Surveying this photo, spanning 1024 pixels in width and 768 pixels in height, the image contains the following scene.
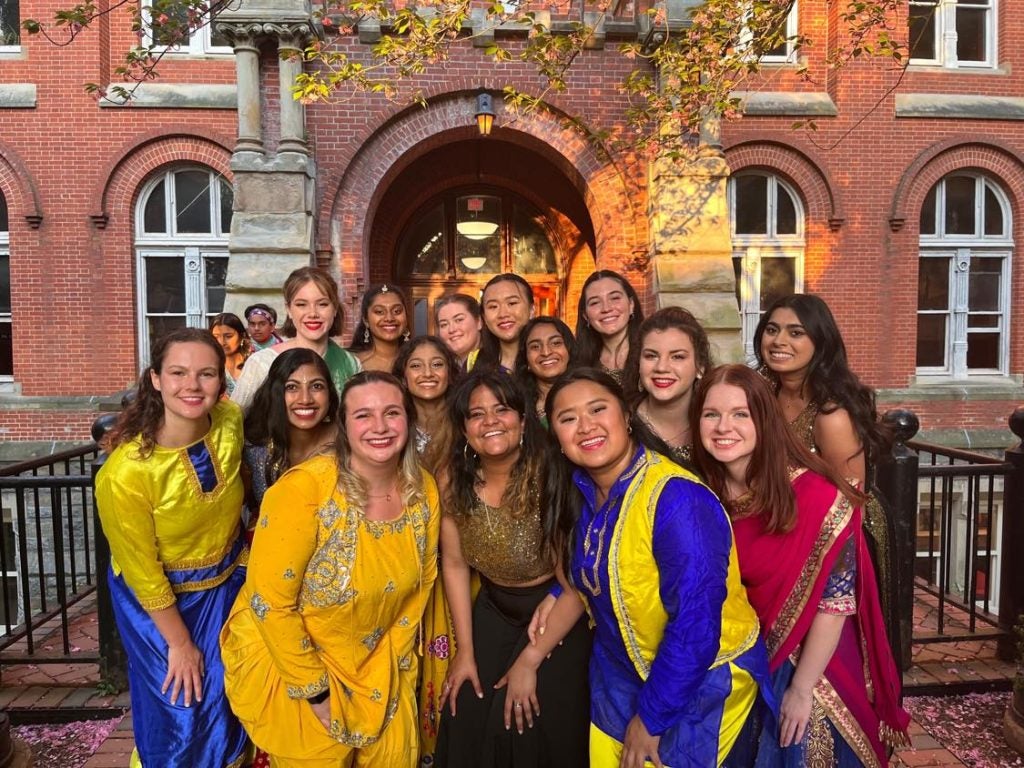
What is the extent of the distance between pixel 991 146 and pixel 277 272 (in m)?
10.7

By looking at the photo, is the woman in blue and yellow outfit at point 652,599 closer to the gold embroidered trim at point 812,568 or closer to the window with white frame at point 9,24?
the gold embroidered trim at point 812,568

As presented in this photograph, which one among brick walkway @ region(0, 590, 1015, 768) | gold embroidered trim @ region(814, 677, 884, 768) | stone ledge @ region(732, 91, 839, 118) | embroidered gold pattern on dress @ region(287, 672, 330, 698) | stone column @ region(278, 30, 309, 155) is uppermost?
stone ledge @ region(732, 91, 839, 118)

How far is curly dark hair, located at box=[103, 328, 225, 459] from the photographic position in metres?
2.41

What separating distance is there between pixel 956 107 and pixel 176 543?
11836 mm

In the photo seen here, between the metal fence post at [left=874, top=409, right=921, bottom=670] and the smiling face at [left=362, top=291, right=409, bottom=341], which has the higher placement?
the smiling face at [left=362, top=291, right=409, bottom=341]

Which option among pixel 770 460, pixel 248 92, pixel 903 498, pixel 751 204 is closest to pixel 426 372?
pixel 770 460

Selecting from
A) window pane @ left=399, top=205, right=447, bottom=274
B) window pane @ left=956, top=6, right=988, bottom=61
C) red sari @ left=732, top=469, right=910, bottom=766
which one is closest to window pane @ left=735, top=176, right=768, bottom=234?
window pane @ left=956, top=6, right=988, bottom=61

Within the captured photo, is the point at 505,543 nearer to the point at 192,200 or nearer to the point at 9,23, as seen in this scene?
the point at 192,200

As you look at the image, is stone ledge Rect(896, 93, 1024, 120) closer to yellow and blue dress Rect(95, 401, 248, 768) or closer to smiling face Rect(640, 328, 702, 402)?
smiling face Rect(640, 328, 702, 402)

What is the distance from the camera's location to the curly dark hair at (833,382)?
259 cm

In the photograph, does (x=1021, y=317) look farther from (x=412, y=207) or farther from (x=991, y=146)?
(x=412, y=207)

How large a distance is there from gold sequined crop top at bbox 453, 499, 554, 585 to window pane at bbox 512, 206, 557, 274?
29.8ft

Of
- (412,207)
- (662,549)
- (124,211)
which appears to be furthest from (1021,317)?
(124,211)

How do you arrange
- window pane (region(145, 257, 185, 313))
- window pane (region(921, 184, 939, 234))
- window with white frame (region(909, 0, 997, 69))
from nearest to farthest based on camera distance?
window pane (region(145, 257, 185, 313)) < window with white frame (region(909, 0, 997, 69)) < window pane (region(921, 184, 939, 234))
